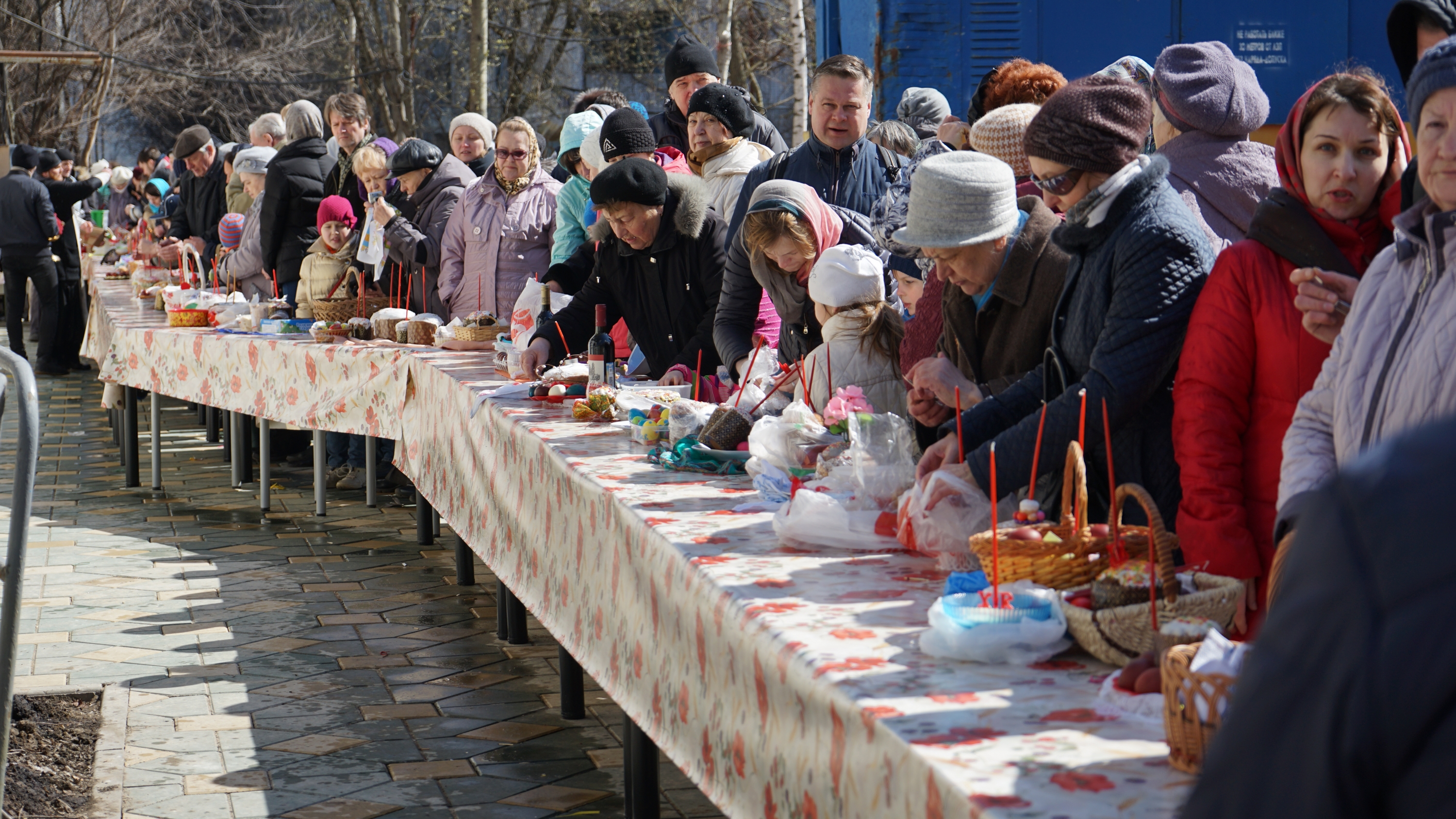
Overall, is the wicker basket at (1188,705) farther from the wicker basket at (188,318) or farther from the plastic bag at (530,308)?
the wicker basket at (188,318)

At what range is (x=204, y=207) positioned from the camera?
10.3 m

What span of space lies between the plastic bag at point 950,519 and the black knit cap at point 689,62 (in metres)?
4.19

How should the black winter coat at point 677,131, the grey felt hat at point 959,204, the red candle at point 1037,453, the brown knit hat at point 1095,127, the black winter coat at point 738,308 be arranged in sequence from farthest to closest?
1. the black winter coat at point 677,131
2. the black winter coat at point 738,308
3. the grey felt hat at point 959,204
4. the brown knit hat at point 1095,127
5. the red candle at point 1037,453

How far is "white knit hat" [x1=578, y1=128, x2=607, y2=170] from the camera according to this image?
18.0 feet

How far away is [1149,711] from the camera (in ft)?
5.38

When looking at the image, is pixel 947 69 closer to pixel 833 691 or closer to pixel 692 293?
pixel 692 293

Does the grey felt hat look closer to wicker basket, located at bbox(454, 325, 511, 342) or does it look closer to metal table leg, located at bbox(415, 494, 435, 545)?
wicker basket, located at bbox(454, 325, 511, 342)

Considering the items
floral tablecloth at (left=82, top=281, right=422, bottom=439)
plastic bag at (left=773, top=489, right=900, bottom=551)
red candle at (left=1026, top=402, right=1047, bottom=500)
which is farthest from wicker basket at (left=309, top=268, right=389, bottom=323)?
red candle at (left=1026, top=402, right=1047, bottom=500)

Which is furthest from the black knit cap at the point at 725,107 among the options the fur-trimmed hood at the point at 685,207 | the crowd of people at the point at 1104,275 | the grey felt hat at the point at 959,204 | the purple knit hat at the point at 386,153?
the grey felt hat at the point at 959,204

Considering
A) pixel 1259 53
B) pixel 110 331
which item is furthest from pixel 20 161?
pixel 1259 53

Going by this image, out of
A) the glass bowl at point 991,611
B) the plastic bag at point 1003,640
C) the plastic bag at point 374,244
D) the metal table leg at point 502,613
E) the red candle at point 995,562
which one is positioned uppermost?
the plastic bag at point 374,244

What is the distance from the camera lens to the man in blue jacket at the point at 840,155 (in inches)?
188

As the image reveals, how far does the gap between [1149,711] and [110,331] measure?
308 inches

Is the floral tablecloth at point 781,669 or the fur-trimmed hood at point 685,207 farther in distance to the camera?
the fur-trimmed hood at point 685,207
